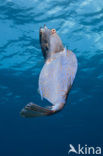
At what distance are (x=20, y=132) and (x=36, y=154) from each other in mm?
46440

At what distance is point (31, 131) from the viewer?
185ft

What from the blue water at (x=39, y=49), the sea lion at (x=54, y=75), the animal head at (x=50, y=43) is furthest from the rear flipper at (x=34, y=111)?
the animal head at (x=50, y=43)

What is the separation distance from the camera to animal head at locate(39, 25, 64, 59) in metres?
1.05

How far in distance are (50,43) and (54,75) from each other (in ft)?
0.69

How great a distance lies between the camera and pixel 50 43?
106cm

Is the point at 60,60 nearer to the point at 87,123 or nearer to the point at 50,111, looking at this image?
the point at 50,111

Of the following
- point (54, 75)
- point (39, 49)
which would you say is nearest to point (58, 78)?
point (54, 75)

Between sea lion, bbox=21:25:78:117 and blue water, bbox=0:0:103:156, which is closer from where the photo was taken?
sea lion, bbox=21:25:78:117

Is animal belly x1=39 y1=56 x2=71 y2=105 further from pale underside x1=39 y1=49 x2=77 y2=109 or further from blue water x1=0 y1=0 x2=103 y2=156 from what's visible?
blue water x1=0 y1=0 x2=103 y2=156

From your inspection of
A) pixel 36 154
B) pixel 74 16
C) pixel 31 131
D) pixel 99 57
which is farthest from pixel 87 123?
pixel 36 154

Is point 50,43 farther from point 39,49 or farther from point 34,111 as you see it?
point 39,49

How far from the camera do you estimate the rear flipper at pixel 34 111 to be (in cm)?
84

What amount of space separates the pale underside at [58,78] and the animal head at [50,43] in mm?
51

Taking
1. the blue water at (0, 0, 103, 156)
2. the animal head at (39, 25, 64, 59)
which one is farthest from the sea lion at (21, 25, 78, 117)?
the blue water at (0, 0, 103, 156)
